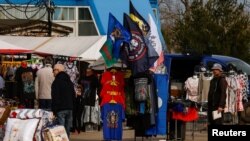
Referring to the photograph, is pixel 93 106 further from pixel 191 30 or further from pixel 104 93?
pixel 191 30

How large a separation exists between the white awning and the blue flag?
5.48 metres

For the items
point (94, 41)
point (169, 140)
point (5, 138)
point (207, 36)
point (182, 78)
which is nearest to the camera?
point (5, 138)

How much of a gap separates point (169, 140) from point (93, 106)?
4114mm

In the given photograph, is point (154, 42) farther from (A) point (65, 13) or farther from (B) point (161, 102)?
(A) point (65, 13)

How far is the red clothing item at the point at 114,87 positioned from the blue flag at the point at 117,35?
0.41 m

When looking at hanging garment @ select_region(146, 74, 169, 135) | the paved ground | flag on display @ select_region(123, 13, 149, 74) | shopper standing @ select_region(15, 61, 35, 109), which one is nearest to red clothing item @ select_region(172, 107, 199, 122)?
hanging garment @ select_region(146, 74, 169, 135)

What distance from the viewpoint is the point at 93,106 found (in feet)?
62.0

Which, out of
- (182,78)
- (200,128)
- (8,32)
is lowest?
(200,128)

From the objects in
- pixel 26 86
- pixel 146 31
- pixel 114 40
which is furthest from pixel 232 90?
pixel 114 40

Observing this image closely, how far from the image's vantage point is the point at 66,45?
20453 millimetres

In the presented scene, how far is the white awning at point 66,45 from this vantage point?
19.6 m

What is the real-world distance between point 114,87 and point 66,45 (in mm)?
6733

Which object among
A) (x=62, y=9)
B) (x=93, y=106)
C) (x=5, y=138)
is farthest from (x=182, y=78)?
(x=62, y=9)

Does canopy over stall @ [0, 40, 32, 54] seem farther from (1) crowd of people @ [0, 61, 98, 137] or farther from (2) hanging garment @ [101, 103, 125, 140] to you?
(2) hanging garment @ [101, 103, 125, 140]
